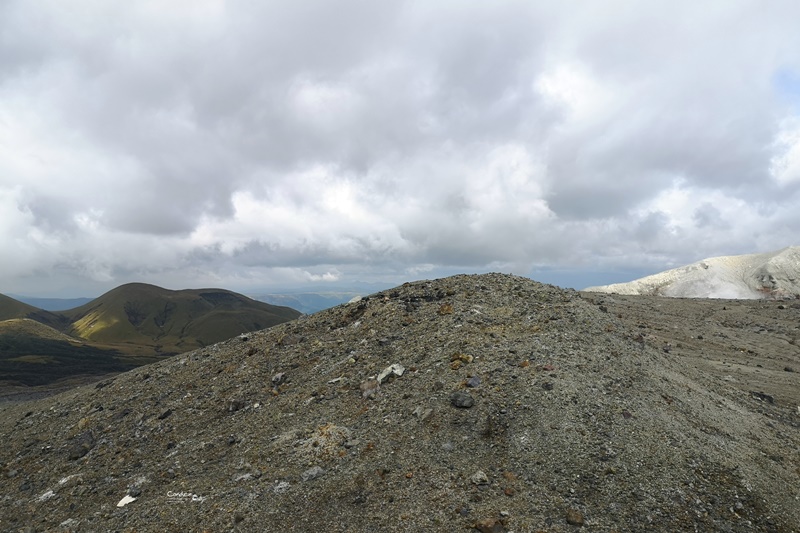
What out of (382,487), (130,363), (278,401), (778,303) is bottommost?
(130,363)

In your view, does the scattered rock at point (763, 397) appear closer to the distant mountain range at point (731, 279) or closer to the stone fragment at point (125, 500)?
the stone fragment at point (125, 500)

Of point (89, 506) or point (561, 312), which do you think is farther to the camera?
point (561, 312)

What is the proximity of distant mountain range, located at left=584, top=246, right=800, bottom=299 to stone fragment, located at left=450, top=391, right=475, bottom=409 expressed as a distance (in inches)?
1665

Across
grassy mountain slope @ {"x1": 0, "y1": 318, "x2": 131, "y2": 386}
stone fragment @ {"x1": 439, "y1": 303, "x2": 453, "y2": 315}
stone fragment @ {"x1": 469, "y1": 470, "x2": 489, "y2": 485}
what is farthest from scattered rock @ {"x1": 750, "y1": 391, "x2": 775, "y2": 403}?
grassy mountain slope @ {"x1": 0, "y1": 318, "x2": 131, "y2": 386}

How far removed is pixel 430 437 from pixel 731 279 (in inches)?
2396

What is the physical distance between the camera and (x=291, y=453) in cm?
1084

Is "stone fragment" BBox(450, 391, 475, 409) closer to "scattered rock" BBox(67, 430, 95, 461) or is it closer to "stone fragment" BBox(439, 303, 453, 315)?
"stone fragment" BBox(439, 303, 453, 315)

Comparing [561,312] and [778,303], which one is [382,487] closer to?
[561,312]

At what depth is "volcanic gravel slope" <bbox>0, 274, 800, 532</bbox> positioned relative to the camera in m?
8.55

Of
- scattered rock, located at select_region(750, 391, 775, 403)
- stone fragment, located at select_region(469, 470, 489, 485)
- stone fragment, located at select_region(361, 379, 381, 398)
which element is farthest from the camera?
scattered rock, located at select_region(750, 391, 775, 403)

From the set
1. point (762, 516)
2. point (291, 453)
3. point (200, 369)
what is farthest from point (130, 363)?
point (762, 516)

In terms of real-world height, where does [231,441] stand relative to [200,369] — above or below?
below

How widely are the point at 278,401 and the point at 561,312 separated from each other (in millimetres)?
10250

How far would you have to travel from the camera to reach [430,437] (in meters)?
10.4
